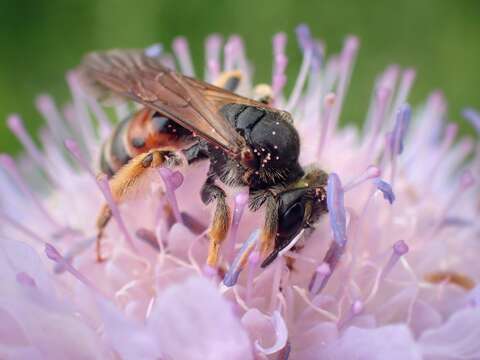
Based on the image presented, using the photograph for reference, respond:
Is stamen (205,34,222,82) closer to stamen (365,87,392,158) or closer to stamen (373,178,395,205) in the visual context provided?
stamen (365,87,392,158)

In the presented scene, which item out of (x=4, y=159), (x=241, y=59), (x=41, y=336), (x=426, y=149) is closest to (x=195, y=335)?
(x=41, y=336)

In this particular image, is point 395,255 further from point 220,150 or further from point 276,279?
point 220,150

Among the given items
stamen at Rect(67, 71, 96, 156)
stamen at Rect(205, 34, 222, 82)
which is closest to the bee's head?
stamen at Rect(205, 34, 222, 82)

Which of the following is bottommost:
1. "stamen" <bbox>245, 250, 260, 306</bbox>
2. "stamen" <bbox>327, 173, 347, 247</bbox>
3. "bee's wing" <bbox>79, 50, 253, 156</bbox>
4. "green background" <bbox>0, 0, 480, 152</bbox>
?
"green background" <bbox>0, 0, 480, 152</bbox>

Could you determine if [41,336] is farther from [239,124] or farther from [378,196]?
[378,196]

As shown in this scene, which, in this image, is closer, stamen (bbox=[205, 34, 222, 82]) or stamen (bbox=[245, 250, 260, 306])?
stamen (bbox=[245, 250, 260, 306])

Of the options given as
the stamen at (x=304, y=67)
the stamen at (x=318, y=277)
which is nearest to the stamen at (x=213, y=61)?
the stamen at (x=304, y=67)
